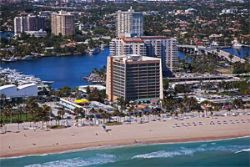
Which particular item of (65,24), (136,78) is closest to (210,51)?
(65,24)

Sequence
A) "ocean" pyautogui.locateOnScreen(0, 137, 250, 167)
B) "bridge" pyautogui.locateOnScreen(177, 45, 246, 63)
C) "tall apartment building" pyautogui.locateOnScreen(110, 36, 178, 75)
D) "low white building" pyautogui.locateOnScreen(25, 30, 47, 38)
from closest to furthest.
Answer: "ocean" pyautogui.locateOnScreen(0, 137, 250, 167) < "tall apartment building" pyautogui.locateOnScreen(110, 36, 178, 75) < "bridge" pyautogui.locateOnScreen(177, 45, 246, 63) < "low white building" pyautogui.locateOnScreen(25, 30, 47, 38)

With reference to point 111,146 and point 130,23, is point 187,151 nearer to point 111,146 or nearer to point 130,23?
point 111,146

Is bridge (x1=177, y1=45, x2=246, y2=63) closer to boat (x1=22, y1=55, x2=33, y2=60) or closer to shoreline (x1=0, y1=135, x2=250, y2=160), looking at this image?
boat (x1=22, y1=55, x2=33, y2=60)

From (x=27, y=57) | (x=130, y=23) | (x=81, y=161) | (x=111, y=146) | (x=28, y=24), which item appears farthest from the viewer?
(x=28, y=24)

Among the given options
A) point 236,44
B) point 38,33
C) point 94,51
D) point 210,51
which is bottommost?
point 94,51

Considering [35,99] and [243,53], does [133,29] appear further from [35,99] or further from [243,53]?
[35,99]

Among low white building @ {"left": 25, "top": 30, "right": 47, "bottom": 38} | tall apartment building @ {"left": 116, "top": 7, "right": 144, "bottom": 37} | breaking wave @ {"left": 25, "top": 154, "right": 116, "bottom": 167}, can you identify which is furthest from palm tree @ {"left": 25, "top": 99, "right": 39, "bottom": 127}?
low white building @ {"left": 25, "top": 30, "right": 47, "bottom": 38}
